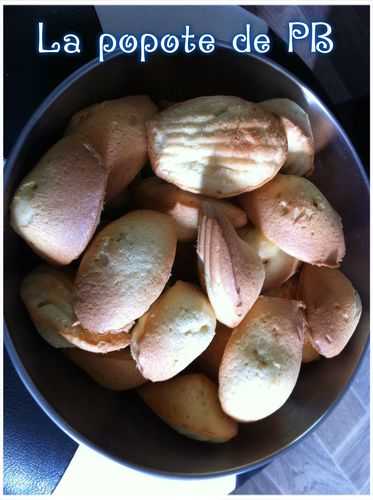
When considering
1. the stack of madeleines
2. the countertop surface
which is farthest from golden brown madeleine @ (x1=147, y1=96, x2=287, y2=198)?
the countertop surface

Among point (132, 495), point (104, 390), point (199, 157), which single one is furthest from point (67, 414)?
point (199, 157)

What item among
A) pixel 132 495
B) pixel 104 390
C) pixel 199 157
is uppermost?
pixel 199 157

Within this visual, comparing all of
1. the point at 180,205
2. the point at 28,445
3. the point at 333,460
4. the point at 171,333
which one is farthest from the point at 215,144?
the point at 333,460

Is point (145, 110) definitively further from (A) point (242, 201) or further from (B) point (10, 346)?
(B) point (10, 346)

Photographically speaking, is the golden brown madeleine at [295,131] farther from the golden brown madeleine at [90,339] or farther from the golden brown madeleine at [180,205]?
the golden brown madeleine at [90,339]

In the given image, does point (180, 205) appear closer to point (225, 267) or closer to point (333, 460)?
point (225, 267)

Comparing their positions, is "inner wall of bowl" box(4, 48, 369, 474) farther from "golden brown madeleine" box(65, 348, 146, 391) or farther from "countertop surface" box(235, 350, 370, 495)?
"countertop surface" box(235, 350, 370, 495)

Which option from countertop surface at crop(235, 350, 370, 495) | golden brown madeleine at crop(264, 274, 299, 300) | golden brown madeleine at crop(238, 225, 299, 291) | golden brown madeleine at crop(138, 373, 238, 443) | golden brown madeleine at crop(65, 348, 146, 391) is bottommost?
countertop surface at crop(235, 350, 370, 495)
